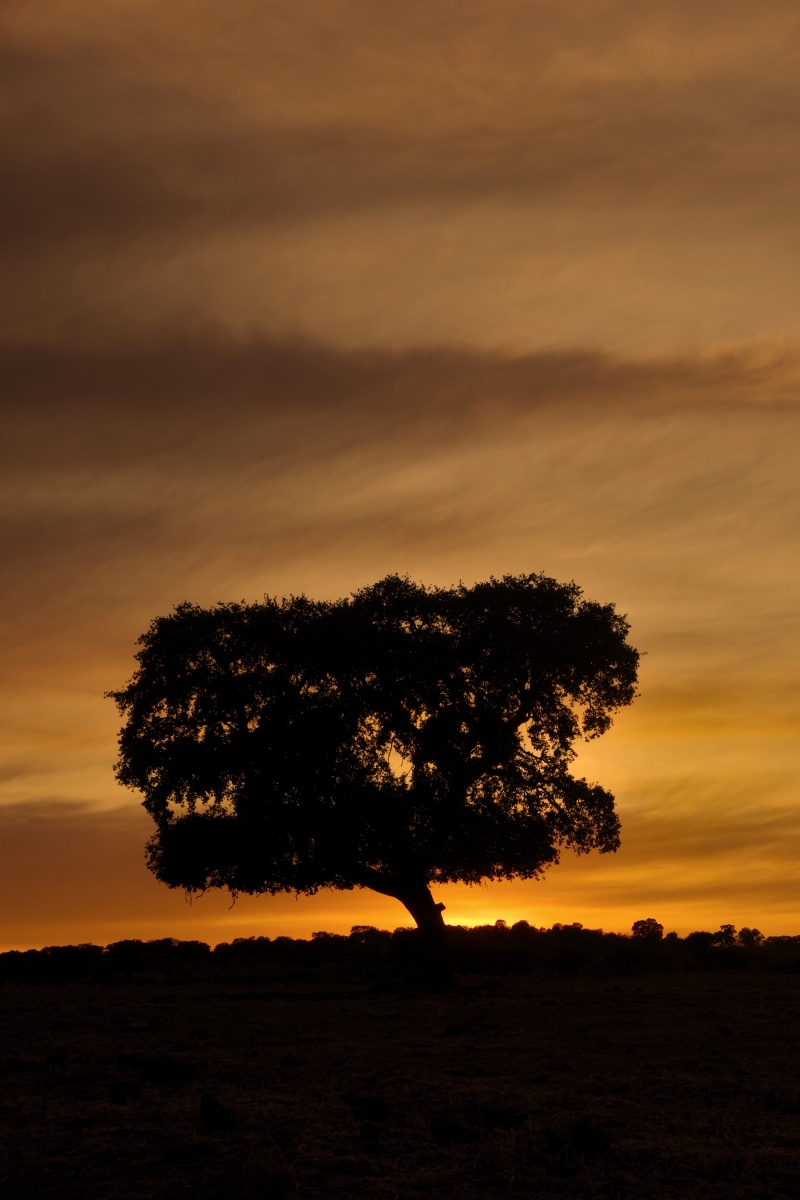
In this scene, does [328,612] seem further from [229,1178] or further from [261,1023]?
[229,1178]

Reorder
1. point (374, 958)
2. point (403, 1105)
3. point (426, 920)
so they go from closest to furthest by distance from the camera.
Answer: point (403, 1105)
point (426, 920)
point (374, 958)

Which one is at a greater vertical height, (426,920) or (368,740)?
(368,740)

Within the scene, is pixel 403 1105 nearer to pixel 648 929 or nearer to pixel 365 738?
pixel 365 738

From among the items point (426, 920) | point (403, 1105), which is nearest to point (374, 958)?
point (426, 920)

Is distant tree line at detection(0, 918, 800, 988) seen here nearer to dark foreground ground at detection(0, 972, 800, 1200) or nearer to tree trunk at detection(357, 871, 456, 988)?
tree trunk at detection(357, 871, 456, 988)

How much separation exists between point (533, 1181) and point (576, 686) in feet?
91.9

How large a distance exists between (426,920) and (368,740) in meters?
6.10

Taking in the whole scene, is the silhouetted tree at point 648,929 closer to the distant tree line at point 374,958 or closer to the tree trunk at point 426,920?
the distant tree line at point 374,958

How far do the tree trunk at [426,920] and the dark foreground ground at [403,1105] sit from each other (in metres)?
9.94

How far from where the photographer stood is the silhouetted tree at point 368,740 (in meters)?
35.0

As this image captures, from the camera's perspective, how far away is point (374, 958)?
51.8 metres

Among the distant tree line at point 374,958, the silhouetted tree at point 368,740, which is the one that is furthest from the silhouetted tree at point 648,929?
the silhouetted tree at point 368,740

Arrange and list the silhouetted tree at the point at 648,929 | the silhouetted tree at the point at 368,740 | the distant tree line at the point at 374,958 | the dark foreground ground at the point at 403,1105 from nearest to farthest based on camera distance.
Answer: the dark foreground ground at the point at 403,1105, the silhouetted tree at the point at 368,740, the distant tree line at the point at 374,958, the silhouetted tree at the point at 648,929

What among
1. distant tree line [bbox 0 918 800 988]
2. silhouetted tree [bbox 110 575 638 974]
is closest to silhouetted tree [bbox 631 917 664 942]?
distant tree line [bbox 0 918 800 988]
